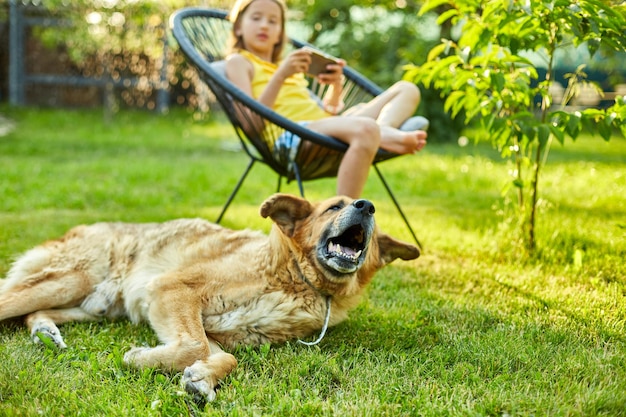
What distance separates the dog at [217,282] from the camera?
2727mm

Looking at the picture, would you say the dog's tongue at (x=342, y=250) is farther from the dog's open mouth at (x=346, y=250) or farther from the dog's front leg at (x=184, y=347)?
the dog's front leg at (x=184, y=347)

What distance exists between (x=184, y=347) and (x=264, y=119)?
1877 millimetres

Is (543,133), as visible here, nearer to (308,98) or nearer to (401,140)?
(401,140)

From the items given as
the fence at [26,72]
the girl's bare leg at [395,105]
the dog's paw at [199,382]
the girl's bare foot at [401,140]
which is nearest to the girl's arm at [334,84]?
the girl's bare leg at [395,105]

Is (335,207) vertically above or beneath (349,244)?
above

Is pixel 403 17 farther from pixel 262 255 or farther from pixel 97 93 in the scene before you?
pixel 262 255

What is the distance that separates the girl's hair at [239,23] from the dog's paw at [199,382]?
308 cm

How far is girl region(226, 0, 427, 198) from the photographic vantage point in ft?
12.1

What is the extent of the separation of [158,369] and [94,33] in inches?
413

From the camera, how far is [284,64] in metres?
4.06

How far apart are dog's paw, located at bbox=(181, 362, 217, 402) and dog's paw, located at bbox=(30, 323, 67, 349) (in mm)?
771

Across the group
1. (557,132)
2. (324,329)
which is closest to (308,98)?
(557,132)

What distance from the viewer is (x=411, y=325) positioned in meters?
3.05

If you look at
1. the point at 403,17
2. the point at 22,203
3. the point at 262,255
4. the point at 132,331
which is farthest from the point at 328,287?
the point at 403,17
